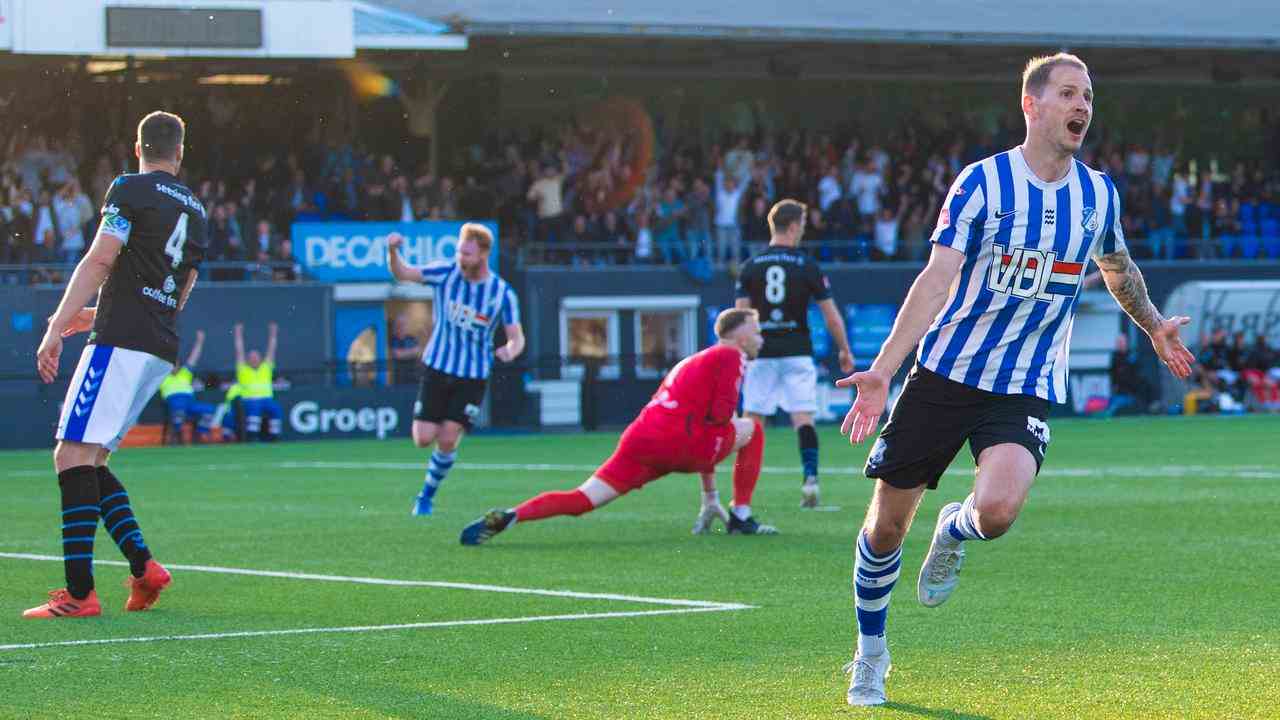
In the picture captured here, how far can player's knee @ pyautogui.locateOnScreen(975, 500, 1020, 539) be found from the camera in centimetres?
640

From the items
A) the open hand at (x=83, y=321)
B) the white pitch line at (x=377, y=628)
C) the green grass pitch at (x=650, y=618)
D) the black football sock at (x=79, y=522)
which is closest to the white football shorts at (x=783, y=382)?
the green grass pitch at (x=650, y=618)

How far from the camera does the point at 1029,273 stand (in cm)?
661

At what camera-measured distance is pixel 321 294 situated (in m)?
32.3

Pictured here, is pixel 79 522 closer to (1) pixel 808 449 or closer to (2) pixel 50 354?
(2) pixel 50 354

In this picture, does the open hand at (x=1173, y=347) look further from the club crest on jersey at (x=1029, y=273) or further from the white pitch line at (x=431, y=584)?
the white pitch line at (x=431, y=584)

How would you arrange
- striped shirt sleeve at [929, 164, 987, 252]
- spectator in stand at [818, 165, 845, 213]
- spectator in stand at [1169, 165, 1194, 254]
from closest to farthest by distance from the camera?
striped shirt sleeve at [929, 164, 987, 252] → spectator in stand at [818, 165, 845, 213] → spectator in stand at [1169, 165, 1194, 254]

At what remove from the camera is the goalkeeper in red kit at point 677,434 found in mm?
11781

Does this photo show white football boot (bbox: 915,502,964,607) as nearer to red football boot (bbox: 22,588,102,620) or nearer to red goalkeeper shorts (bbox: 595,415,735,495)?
red football boot (bbox: 22,588,102,620)

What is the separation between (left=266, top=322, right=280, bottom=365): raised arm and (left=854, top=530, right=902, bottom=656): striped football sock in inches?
1002

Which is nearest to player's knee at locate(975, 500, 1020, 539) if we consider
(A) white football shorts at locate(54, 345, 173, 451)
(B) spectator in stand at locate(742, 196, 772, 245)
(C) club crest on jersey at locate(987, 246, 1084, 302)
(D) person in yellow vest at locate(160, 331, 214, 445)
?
(C) club crest on jersey at locate(987, 246, 1084, 302)

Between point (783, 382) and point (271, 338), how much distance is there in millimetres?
18220

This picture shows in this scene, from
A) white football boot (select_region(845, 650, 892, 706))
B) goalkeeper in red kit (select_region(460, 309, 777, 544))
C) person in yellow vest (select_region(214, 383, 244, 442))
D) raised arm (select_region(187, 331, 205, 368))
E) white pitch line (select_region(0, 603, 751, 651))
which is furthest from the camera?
raised arm (select_region(187, 331, 205, 368))

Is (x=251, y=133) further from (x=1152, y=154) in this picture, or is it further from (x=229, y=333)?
(x=1152, y=154)

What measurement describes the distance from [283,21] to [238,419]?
6460 millimetres
